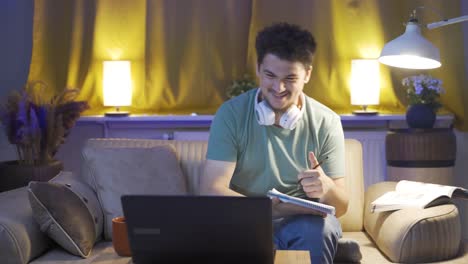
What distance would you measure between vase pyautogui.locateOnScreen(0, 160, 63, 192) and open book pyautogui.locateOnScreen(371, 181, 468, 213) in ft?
5.39

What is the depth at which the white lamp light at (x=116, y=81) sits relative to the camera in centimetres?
389

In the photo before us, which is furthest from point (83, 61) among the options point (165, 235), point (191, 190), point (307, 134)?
point (165, 235)

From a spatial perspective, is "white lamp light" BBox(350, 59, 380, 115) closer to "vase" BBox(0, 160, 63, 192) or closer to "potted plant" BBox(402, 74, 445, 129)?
"potted plant" BBox(402, 74, 445, 129)

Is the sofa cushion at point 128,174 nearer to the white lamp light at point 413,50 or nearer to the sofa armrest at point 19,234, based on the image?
the sofa armrest at point 19,234

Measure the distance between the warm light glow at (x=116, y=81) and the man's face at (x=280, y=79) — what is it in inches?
68.2

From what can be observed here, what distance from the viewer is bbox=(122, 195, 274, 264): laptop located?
149 cm

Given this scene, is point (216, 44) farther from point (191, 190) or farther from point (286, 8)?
point (191, 190)

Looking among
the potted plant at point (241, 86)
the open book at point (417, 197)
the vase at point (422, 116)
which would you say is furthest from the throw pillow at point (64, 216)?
the vase at point (422, 116)

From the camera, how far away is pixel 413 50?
2.64 metres

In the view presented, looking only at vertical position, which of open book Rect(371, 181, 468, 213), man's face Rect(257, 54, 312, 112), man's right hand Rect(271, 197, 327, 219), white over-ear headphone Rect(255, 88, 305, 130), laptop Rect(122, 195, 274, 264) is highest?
man's face Rect(257, 54, 312, 112)

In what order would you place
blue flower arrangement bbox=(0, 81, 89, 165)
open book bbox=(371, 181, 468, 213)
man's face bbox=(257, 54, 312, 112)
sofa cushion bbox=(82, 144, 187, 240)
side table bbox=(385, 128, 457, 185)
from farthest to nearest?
side table bbox=(385, 128, 457, 185)
blue flower arrangement bbox=(0, 81, 89, 165)
sofa cushion bbox=(82, 144, 187, 240)
open book bbox=(371, 181, 468, 213)
man's face bbox=(257, 54, 312, 112)

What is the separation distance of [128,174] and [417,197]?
113 cm

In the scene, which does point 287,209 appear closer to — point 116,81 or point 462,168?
point 116,81

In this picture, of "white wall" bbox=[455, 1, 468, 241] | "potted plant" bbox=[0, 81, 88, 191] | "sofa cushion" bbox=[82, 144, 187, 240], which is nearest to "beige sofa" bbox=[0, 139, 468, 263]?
"sofa cushion" bbox=[82, 144, 187, 240]
